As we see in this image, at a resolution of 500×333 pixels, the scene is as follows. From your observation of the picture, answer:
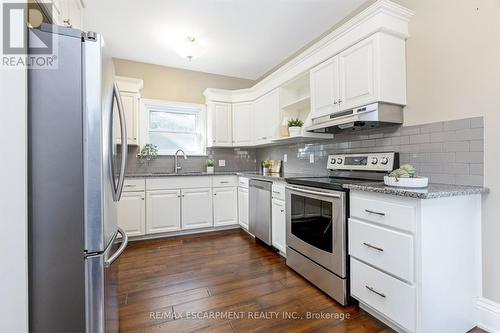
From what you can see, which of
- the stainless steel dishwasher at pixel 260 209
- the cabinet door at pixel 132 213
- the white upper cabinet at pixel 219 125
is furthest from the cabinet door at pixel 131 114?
the stainless steel dishwasher at pixel 260 209

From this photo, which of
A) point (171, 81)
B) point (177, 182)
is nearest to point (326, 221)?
point (177, 182)

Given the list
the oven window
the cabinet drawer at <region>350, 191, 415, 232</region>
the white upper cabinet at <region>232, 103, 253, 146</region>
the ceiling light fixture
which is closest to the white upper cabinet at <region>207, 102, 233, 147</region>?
the white upper cabinet at <region>232, 103, 253, 146</region>

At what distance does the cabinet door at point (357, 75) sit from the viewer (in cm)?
201

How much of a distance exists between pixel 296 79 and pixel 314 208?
67.7 inches

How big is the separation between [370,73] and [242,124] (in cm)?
251

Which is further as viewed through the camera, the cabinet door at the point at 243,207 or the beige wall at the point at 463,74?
the cabinet door at the point at 243,207

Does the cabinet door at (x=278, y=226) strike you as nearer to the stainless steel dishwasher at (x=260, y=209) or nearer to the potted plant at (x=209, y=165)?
the stainless steel dishwasher at (x=260, y=209)

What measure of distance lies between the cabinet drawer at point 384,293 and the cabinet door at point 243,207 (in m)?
2.01

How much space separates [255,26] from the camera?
2914mm

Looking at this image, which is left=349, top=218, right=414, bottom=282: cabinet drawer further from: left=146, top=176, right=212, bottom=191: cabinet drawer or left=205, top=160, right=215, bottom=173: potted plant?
left=205, top=160, right=215, bottom=173: potted plant

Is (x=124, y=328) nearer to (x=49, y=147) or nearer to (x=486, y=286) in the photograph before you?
(x=49, y=147)

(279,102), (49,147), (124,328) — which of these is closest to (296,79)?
(279,102)

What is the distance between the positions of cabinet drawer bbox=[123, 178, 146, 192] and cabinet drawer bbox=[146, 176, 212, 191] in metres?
0.07

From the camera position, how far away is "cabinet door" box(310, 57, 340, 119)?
2.35 m
